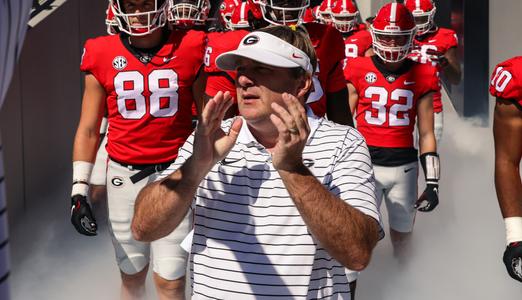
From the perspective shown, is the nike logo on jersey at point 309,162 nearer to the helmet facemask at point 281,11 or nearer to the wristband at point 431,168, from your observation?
the helmet facemask at point 281,11

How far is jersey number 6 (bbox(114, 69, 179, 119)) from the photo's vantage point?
5004 mm

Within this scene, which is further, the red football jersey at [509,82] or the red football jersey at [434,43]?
the red football jersey at [434,43]

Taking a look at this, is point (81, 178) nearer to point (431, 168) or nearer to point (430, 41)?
point (431, 168)

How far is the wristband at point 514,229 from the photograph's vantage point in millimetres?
4074

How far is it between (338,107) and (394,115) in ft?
6.27

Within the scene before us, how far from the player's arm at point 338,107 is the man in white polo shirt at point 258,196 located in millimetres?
1891

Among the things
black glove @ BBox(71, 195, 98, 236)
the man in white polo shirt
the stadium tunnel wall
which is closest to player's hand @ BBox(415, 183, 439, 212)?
black glove @ BBox(71, 195, 98, 236)

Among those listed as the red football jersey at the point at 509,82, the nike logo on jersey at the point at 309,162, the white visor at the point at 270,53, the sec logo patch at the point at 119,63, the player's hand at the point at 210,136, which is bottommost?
the sec logo patch at the point at 119,63

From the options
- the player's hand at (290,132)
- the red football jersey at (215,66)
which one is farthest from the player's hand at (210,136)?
the red football jersey at (215,66)

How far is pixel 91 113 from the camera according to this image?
16.5ft

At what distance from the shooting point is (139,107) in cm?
505

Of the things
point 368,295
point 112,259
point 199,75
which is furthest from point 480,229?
point 199,75

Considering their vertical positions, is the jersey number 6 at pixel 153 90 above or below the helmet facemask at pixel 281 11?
below

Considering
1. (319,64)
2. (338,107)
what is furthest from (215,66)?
(338,107)
